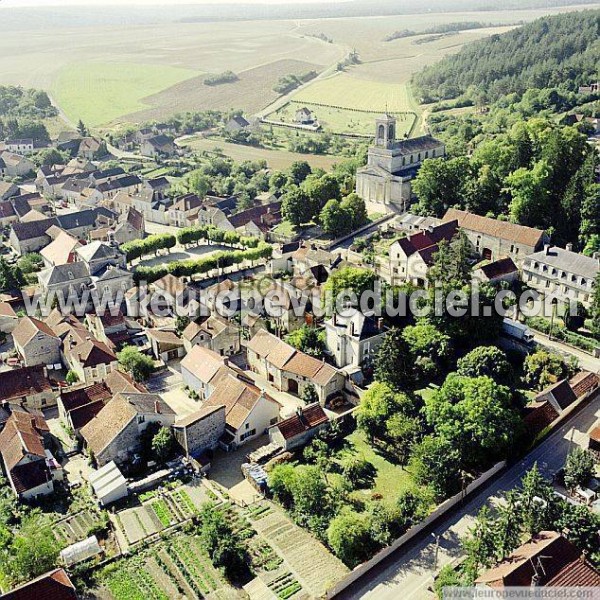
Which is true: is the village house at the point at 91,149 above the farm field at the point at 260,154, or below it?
above

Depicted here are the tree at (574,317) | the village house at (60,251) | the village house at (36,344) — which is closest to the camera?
the village house at (36,344)

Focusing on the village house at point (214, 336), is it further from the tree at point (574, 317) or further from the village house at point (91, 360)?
the tree at point (574, 317)

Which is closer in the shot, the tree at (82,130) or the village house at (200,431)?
the village house at (200,431)

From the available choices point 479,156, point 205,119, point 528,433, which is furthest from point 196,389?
point 205,119

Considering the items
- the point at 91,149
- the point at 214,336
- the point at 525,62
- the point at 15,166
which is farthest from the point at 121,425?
the point at 525,62

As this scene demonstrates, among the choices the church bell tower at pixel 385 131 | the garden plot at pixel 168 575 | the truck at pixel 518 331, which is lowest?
the garden plot at pixel 168 575

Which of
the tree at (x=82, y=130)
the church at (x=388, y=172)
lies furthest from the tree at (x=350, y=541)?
the tree at (x=82, y=130)

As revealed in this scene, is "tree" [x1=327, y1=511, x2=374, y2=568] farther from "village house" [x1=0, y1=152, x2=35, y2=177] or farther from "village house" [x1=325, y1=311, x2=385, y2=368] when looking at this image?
"village house" [x1=0, y1=152, x2=35, y2=177]
